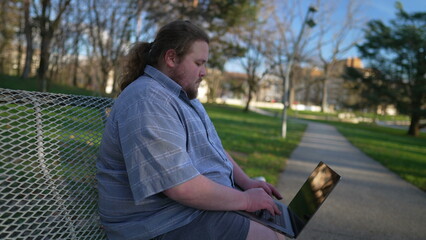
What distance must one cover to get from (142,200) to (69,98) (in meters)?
0.71

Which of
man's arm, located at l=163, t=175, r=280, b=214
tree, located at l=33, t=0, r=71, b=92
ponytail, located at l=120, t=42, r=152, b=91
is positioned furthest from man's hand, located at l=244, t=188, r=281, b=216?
tree, located at l=33, t=0, r=71, b=92

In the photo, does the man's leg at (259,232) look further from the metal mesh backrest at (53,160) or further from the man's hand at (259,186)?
the metal mesh backrest at (53,160)

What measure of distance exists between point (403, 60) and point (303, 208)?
27.0 metres

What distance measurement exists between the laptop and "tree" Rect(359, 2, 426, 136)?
81.7 ft

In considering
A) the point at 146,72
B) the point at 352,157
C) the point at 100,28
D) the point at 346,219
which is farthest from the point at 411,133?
the point at 146,72

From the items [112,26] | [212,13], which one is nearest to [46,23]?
[112,26]

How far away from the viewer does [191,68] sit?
192 centimetres

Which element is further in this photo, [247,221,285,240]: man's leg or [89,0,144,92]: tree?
[89,0,144,92]: tree

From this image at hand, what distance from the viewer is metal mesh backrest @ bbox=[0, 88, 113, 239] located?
1481 mm

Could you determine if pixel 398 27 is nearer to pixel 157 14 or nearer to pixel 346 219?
pixel 157 14

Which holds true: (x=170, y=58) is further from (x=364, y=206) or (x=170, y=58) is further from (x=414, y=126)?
(x=414, y=126)

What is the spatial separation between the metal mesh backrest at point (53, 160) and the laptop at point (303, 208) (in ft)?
2.82

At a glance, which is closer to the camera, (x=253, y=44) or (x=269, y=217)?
(x=269, y=217)

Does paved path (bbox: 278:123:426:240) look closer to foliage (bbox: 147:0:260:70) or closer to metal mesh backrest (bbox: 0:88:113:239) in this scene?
metal mesh backrest (bbox: 0:88:113:239)
